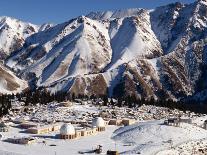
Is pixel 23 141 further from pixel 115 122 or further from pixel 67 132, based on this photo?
pixel 115 122

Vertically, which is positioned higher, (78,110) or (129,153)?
(78,110)

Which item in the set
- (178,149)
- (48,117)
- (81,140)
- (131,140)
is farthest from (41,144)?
(48,117)

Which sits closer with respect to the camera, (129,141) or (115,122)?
(129,141)

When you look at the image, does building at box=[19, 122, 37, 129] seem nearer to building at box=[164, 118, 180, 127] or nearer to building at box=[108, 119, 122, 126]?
building at box=[108, 119, 122, 126]

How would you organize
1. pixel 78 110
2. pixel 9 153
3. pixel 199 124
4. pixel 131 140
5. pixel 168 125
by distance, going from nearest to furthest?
pixel 9 153 < pixel 131 140 < pixel 168 125 < pixel 199 124 < pixel 78 110

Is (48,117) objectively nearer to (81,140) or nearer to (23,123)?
(23,123)

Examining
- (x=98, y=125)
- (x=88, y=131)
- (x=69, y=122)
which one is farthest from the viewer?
(x=69, y=122)

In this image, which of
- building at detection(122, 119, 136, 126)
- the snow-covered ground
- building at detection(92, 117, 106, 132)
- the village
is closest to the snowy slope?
the snow-covered ground

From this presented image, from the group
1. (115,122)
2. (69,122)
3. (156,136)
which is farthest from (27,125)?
(156,136)

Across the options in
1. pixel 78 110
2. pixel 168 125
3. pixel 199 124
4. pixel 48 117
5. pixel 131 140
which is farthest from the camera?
pixel 78 110
